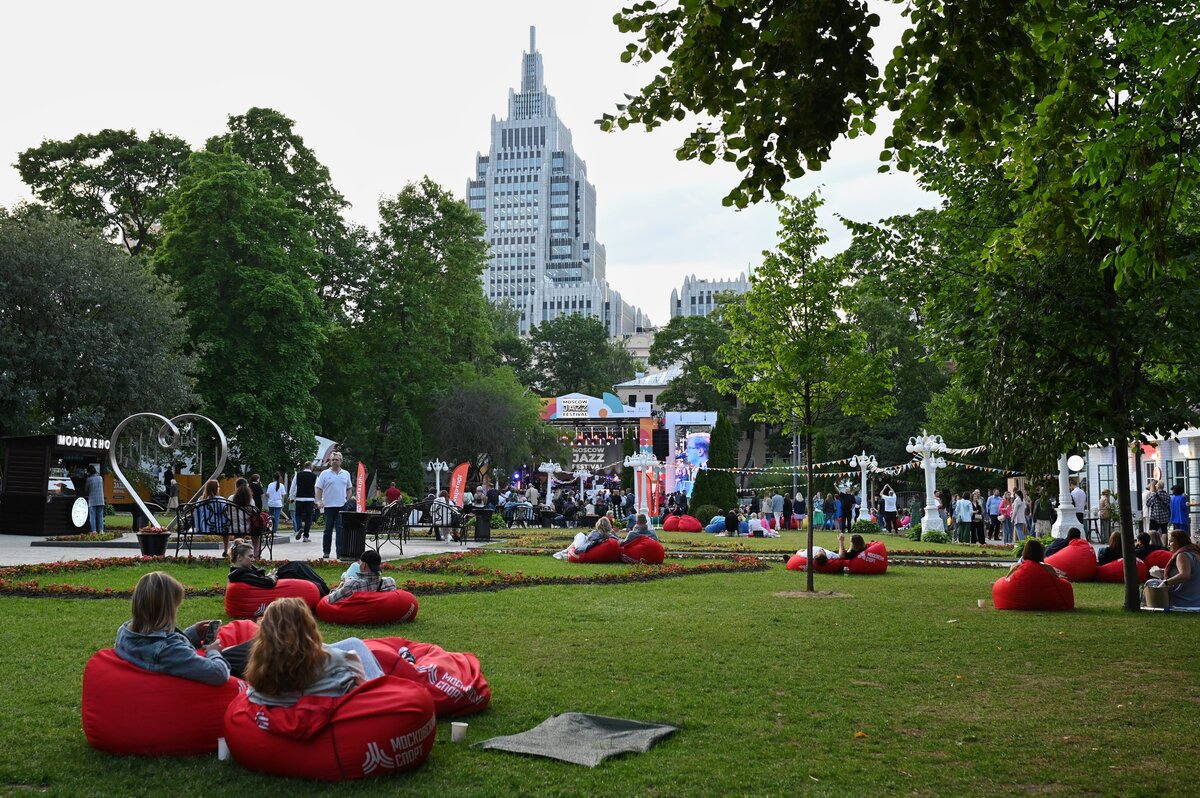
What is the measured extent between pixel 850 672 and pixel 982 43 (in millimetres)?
4867

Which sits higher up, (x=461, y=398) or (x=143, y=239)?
(x=143, y=239)

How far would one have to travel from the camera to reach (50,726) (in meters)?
6.42

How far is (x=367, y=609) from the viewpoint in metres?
10.8

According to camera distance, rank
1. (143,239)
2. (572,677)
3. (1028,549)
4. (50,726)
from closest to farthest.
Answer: (50,726) → (572,677) → (1028,549) → (143,239)

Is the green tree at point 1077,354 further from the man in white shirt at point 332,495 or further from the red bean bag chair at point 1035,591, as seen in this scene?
the man in white shirt at point 332,495

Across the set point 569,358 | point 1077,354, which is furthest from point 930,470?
point 569,358

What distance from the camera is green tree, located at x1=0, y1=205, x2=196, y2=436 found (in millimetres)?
30594

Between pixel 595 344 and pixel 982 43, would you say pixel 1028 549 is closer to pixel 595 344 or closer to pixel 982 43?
pixel 982 43

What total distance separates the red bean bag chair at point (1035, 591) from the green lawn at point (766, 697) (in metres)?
0.29

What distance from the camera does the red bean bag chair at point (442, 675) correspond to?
6770mm

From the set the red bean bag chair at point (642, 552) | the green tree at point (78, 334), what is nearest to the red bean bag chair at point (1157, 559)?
the red bean bag chair at point (642, 552)

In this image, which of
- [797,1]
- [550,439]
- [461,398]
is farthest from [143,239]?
[797,1]

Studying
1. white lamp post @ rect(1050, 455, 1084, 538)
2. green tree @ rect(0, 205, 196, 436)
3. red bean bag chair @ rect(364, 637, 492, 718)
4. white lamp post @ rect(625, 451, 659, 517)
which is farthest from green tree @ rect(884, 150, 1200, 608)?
white lamp post @ rect(625, 451, 659, 517)

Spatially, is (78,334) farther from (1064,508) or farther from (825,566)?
(1064,508)
